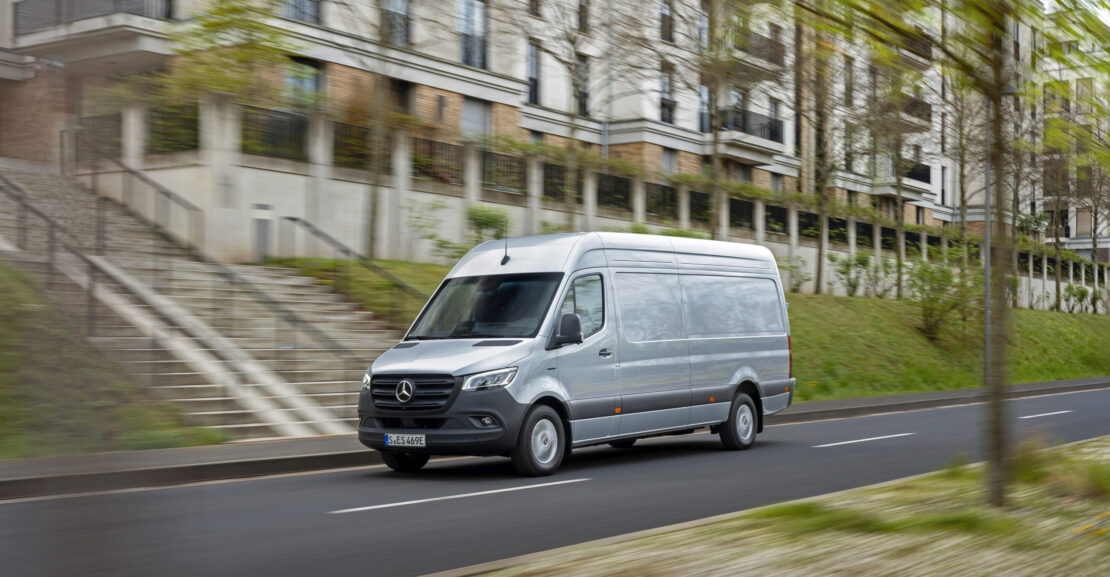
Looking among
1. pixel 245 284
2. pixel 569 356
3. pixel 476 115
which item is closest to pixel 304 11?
pixel 476 115

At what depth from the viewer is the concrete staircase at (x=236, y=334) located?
47.2 ft

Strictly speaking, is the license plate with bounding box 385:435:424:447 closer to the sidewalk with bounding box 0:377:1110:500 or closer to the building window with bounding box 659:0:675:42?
the sidewalk with bounding box 0:377:1110:500

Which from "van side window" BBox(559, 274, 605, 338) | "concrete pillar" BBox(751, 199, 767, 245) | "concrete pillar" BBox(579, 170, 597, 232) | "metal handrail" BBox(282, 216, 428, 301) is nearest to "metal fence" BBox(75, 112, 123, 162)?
"van side window" BBox(559, 274, 605, 338)

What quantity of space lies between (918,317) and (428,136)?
18201 millimetres

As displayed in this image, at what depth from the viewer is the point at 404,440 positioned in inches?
439

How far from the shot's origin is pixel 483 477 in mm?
11461

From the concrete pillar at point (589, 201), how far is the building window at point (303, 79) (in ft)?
23.7

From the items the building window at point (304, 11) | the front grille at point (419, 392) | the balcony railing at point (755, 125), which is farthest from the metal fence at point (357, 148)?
the balcony railing at point (755, 125)

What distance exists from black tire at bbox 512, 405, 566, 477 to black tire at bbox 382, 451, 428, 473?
1.34 metres

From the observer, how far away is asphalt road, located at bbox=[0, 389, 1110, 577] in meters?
2.81

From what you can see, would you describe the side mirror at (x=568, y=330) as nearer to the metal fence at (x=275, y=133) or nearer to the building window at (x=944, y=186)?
the metal fence at (x=275, y=133)

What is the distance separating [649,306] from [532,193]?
1477 cm

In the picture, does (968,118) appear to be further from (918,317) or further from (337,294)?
(337,294)

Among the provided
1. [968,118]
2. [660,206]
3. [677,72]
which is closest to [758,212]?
[660,206]
